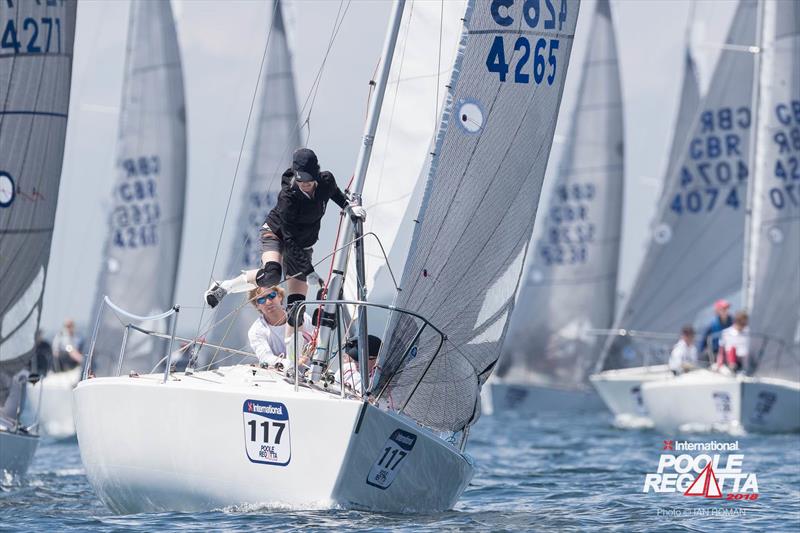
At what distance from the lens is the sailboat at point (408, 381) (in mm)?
8406

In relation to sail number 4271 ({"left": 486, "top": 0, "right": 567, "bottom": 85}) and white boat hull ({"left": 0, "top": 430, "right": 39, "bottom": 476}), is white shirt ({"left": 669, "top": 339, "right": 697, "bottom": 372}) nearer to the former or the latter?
white boat hull ({"left": 0, "top": 430, "right": 39, "bottom": 476})

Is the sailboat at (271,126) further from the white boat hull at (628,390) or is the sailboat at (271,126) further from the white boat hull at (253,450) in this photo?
the white boat hull at (253,450)

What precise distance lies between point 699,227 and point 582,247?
4242mm

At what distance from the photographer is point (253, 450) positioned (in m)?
8.45

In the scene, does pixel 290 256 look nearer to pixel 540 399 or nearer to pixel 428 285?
pixel 428 285

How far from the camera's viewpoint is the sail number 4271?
31.7 feet

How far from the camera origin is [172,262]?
27.5 metres

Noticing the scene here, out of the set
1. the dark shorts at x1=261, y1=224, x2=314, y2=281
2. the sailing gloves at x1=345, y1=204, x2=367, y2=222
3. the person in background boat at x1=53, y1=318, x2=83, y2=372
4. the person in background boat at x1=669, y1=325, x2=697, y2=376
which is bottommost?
the person in background boat at x1=53, y1=318, x2=83, y2=372

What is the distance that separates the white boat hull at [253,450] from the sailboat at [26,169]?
3.78 m

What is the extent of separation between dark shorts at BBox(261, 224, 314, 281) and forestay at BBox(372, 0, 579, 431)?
0.89 m

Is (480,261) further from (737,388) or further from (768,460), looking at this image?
(737,388)

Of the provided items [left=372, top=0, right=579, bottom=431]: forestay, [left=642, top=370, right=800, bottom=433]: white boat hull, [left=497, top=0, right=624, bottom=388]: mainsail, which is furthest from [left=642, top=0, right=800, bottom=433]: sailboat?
[left=372, top=0, right=579, bottom=431]: forestay

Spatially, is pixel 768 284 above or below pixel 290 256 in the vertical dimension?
below

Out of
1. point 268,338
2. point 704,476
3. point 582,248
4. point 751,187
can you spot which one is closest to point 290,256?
point 268,338
